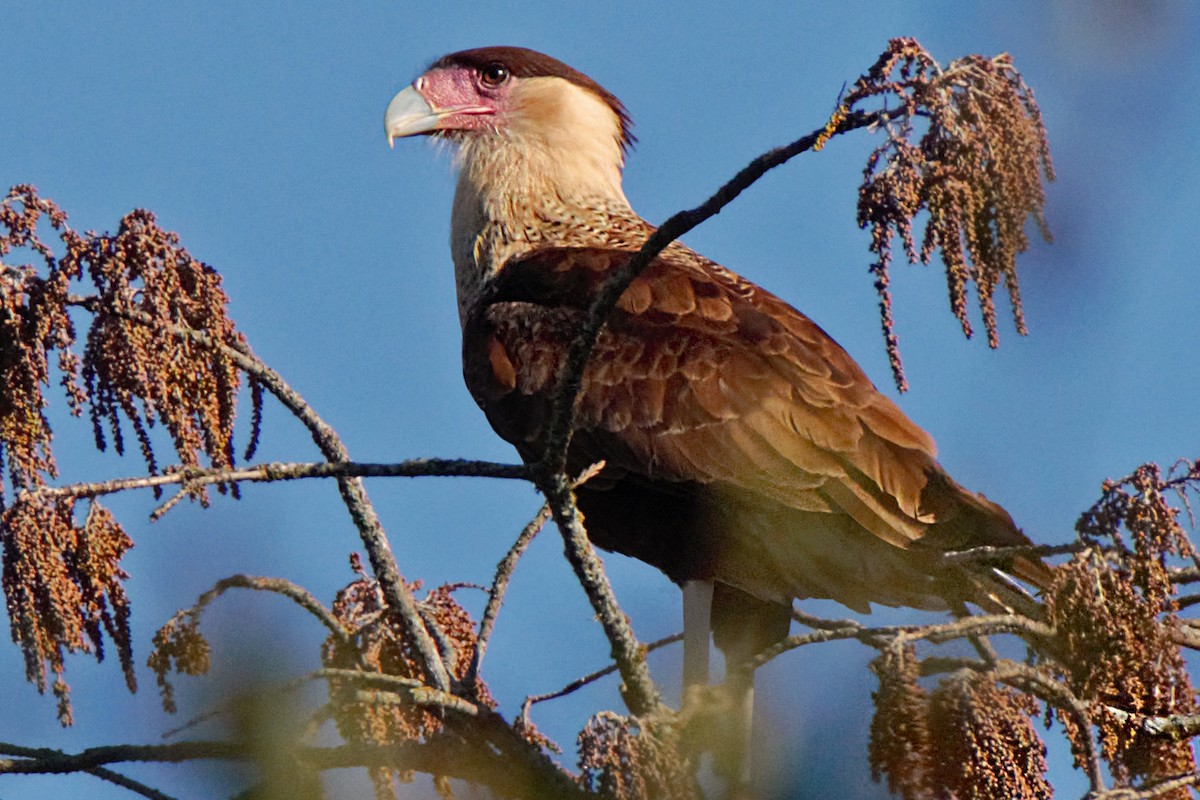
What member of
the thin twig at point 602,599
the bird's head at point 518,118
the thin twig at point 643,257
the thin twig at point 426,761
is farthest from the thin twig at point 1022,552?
the bird's head at point 518,118

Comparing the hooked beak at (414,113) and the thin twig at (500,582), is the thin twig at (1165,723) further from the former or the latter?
the hooked beak at (414,113)

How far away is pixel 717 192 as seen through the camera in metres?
2.37

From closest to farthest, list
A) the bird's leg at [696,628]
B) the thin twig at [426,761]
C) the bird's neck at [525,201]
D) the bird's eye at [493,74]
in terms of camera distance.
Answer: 1. the thin twig at [426,761]
2. the bird's leg at [696,628]
3. the bird's neck at [525,201]
4. the bird's eye at [493,74]

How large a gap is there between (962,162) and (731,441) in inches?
86.6

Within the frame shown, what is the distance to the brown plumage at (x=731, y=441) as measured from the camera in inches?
166

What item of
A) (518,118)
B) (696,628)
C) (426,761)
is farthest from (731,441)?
(518,118)

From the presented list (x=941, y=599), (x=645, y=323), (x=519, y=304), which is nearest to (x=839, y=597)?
(x=941, y=599)

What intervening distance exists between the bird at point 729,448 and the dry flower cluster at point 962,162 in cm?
177

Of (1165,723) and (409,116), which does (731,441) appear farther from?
(409,116)

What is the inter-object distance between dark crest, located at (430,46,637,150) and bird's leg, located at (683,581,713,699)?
2.32 meters

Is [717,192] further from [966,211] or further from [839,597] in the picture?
[839,597]

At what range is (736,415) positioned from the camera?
4.36m

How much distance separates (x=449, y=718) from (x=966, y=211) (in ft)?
6.28

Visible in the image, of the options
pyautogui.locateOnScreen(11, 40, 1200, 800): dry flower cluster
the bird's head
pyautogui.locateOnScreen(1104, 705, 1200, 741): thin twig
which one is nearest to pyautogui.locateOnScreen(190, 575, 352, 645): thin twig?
pyautogui.locateOnScreen(11, 40, 1200, 800): dry flower cluster
